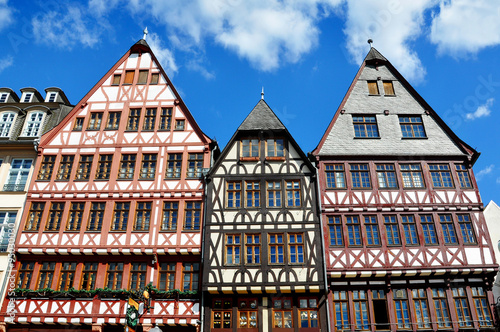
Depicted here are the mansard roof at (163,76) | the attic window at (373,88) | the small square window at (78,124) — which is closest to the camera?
the mansard roof at (163,76)

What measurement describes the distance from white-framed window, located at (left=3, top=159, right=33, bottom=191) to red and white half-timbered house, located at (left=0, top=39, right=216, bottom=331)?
68cm

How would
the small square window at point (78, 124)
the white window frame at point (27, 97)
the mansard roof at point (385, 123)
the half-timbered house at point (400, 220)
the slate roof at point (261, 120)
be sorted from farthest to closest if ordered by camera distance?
the white window frame at point (27, 97), the small square window at point (78, 124), the slate roof at point (261, 120), the mansard roof at point (385, 123), the half-timbered house at point (400, 220)

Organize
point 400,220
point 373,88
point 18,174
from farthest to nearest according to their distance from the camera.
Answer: point 373,88, point 18,174, point 400,220

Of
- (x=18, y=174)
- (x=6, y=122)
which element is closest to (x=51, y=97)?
(x=6, y=122)

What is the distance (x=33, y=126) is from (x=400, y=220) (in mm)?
18594

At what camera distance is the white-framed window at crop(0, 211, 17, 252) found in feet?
63.1

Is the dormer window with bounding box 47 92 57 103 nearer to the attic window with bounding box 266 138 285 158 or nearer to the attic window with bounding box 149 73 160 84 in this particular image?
the attic window with bounding box 149 73 160 84

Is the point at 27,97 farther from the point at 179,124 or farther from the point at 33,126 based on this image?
the point at 179,124

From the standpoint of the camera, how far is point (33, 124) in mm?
22266

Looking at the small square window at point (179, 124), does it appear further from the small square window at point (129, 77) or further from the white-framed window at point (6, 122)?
the white-framed window at point (6, 122)

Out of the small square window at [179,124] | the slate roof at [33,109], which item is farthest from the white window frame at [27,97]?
the small square window at [179,124]

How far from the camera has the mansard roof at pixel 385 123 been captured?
2019 cm

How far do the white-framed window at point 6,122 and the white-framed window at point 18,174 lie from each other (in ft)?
5.92

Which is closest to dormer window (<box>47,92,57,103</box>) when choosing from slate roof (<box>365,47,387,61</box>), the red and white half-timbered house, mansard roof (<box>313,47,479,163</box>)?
the red and white half-timbered house
